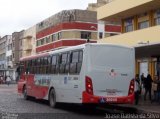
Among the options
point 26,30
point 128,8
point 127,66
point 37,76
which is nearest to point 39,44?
point 26,30

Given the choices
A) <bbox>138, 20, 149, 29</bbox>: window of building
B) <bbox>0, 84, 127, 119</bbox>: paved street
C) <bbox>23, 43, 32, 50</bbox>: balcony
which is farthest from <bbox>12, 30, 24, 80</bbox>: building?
<bbox>0, 84, 127, 119</bbox>: paved street

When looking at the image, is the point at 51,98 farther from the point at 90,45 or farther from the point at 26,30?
the point at 26,30

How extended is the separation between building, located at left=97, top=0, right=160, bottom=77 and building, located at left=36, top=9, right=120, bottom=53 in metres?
32.1

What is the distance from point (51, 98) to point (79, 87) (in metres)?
4.05

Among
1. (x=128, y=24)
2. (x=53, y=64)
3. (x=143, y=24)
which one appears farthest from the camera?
(x=128, y=24)

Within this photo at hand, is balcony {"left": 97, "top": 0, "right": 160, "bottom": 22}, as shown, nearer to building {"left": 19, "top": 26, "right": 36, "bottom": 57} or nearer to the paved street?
the paved street

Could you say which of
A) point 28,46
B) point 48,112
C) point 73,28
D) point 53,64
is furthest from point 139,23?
point 28,46

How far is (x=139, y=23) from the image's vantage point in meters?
34.4

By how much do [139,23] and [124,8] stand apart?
2.67 meters

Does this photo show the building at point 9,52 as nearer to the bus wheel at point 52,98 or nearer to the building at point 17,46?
the building at point 17,46

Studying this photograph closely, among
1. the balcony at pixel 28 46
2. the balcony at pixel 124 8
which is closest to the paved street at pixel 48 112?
the balcony at pixel 124 8

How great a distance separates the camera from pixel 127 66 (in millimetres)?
19094

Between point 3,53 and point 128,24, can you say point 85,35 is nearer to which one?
point 128,24

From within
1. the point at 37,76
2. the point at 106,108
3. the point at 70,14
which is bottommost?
the point at 106,108
